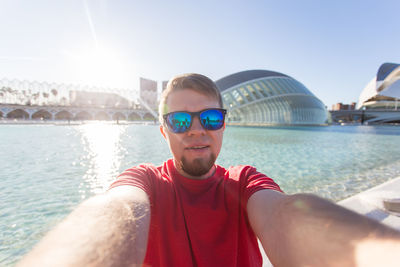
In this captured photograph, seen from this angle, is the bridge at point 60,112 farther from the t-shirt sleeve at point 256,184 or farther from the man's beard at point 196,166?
the t-shirt sleeve at point 256,184

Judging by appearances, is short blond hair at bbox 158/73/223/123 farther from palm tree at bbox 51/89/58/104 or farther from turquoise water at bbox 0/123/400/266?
palm tree at bbox 51/89/58/104

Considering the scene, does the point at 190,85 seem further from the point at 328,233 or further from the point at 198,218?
the point at 328,233

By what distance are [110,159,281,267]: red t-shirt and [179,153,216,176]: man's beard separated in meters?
0.05

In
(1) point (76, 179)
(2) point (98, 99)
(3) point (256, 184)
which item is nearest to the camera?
(3) point (256, 184)

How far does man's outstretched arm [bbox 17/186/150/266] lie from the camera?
1.70ft

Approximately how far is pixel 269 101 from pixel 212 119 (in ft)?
91.9

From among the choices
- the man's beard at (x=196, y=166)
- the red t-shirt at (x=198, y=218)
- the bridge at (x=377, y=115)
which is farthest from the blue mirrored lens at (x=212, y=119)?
the bridge at (x=377, y=115)

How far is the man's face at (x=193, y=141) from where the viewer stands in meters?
1.25

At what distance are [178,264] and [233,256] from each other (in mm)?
286

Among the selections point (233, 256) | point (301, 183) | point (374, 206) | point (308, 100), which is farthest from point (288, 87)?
point (233, 256)

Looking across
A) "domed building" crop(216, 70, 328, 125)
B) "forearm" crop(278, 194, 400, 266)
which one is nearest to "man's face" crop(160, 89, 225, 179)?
"forearm" crop(278, 194, 400, 266)

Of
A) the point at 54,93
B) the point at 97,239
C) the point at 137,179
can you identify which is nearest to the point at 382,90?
the point at 137,179

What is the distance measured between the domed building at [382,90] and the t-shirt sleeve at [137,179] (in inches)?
1228

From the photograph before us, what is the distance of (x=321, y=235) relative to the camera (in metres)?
0.67
